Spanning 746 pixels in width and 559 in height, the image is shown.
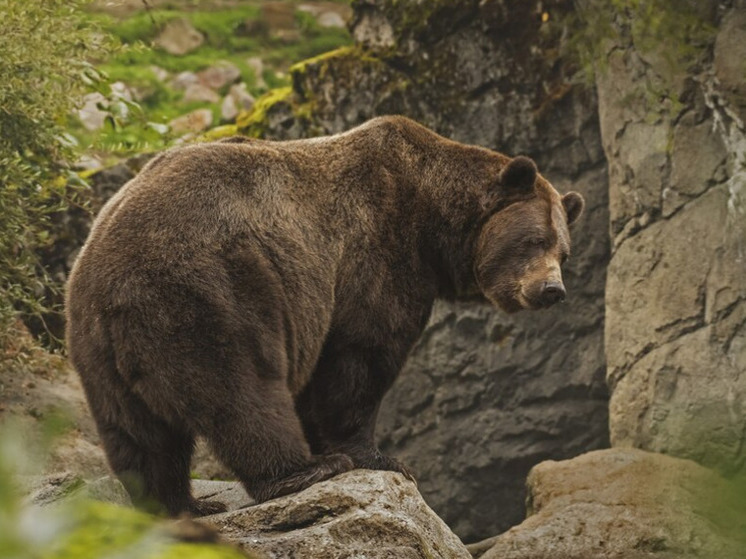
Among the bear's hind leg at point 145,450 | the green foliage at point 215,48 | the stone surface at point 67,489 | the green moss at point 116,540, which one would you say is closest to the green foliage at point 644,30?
the bear's hind leg at point 145,450

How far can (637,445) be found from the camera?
949 cm

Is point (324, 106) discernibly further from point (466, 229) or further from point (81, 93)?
point (466, 229)

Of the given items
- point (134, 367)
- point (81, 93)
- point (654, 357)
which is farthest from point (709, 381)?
point (81, 93)

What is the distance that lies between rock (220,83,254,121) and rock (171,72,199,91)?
0.69 meters

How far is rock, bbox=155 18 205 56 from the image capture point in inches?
727

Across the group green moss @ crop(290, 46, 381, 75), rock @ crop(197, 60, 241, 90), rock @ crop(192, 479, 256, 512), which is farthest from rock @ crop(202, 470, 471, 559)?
rock @ crop(197, 60, 241, 90)

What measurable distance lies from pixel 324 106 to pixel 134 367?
6483 millimetres

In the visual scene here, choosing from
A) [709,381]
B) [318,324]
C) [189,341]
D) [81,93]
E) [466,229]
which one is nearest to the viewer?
[189,341]

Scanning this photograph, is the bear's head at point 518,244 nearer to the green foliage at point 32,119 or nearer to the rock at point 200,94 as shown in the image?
the green foliage at point 32,119

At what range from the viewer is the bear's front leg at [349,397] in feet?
22.0

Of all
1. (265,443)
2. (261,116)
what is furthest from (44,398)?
(265,443)

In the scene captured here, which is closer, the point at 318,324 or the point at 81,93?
the point at 318,324

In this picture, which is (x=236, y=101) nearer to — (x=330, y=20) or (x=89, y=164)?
(x=330, y=20)

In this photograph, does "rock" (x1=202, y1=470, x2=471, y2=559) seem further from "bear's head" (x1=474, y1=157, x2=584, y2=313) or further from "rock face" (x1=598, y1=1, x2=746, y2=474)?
"rock face" (x1=598, y1=1, x2=746, y2=474)
